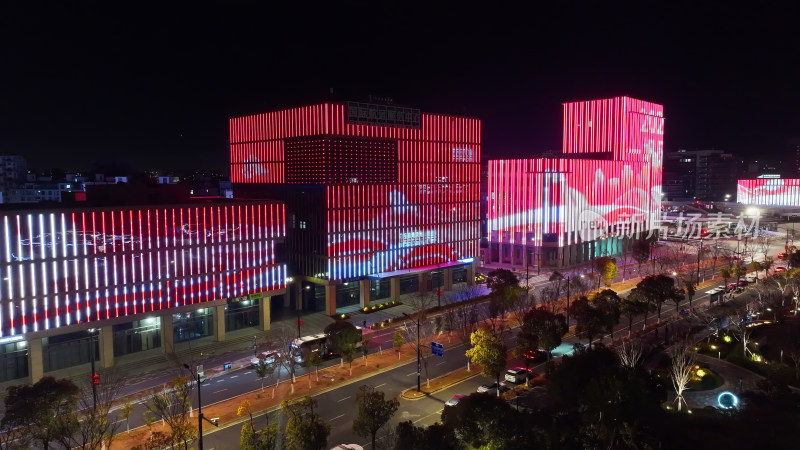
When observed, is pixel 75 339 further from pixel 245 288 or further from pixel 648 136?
pixel 648 136

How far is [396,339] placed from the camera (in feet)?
155

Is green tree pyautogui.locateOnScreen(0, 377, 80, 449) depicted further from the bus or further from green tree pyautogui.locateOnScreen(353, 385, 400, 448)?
the bus

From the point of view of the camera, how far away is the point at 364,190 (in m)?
67.6

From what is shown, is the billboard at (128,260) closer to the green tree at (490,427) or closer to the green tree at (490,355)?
the green tree at (490,355)

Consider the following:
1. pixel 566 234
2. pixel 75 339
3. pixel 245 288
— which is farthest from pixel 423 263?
pixel 75 339

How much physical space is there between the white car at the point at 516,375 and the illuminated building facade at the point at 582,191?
51206mm

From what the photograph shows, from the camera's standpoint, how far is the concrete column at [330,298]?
2549 inches

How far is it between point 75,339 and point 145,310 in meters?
5.97

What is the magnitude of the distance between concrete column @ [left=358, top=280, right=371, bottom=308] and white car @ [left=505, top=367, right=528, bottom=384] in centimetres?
2936

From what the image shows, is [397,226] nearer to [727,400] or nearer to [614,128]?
[727,400]

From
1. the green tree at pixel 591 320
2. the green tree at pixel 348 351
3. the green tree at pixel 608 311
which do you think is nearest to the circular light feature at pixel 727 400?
the green tree at pixel 608 311

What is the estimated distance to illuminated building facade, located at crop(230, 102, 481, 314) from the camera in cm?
6512

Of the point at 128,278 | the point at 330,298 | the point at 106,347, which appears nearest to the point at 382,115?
the point at 330,298

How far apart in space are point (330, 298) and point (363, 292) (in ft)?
18.0
